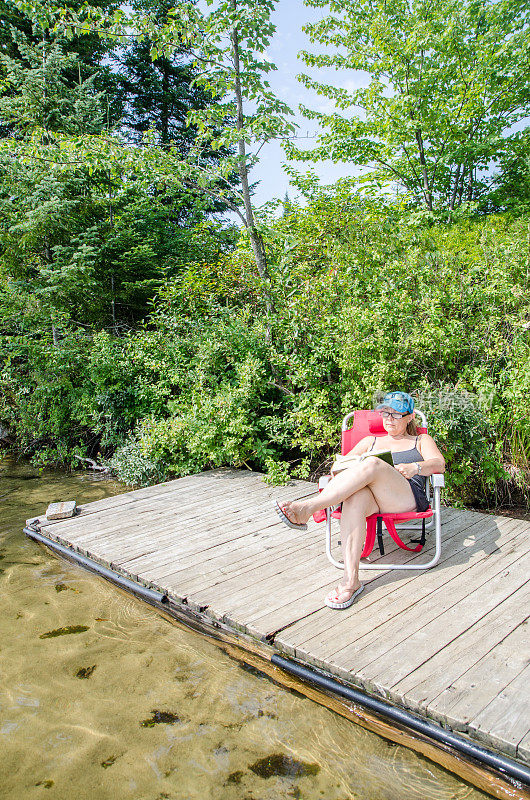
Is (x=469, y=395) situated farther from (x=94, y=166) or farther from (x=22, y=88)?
(x=22, y=88)

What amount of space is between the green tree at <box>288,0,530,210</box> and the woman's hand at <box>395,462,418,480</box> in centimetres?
821

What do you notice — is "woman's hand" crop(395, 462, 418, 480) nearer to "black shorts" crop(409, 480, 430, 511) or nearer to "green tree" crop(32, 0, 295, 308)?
"black shorts" crop(409, 480, 430, 511)

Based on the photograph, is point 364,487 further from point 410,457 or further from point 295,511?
point 410,457

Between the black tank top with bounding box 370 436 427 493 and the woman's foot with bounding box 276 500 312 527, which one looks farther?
the black tank top with bounding box 370 436 427 493

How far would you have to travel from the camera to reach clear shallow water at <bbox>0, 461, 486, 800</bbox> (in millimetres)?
2068

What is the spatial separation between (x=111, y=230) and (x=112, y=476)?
14.3 feet

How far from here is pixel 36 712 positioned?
2.56 m

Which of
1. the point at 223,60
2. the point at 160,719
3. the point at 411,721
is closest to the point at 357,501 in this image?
the point at 411,721

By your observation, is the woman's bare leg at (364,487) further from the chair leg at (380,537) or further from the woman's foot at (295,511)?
the chair leg at (380,537)

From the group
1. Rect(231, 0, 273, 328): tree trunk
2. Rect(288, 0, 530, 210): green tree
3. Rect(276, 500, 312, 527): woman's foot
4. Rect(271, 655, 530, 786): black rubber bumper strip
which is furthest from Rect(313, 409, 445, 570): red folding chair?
Rect(288, 0, 530, 210): green tree

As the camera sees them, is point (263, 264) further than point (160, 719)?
Yes

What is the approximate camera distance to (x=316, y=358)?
19.1ft

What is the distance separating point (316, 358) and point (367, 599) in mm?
3186

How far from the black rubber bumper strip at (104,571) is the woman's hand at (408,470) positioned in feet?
5.75
